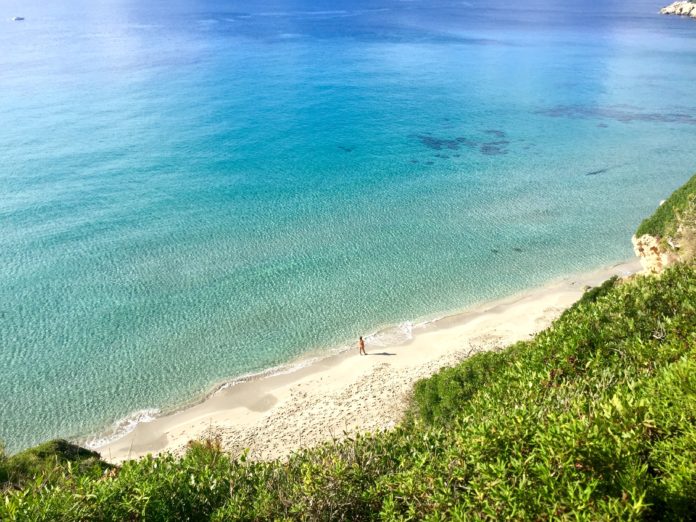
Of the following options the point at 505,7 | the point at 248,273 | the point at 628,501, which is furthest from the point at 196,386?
the point at 505,7

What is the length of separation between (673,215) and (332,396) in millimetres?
21445

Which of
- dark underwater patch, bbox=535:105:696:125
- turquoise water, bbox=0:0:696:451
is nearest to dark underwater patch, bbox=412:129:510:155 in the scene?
turquoise water, bbox=0:0:696:451

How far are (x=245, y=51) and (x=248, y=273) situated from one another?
83976 millimetres

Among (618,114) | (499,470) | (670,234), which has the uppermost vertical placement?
(618,114)

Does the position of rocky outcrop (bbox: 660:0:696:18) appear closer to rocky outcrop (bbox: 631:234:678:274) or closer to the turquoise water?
the turquoise water

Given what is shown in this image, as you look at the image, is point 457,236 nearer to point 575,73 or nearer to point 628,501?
point 628,501

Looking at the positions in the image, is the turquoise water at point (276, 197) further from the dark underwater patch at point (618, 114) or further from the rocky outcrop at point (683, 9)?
the rocky outcrop at point (683, 9)

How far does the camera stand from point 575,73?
89.9 meters

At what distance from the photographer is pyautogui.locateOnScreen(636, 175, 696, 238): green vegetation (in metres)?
28.1

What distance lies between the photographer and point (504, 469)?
1092 cm

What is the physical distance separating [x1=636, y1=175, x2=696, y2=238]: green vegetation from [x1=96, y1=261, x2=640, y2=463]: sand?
23.2ft

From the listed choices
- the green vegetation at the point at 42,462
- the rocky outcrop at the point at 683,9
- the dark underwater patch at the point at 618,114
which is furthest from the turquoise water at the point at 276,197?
the rocky outcrop at the point at 683,9

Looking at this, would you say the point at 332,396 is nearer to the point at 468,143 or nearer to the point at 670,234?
the point at 670,234

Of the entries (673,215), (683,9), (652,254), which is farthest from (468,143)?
(683,9)
